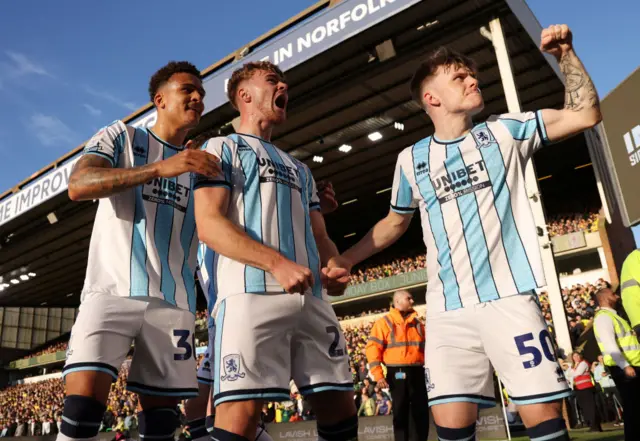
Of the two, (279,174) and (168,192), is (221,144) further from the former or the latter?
(168,192)

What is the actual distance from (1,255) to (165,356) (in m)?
31.6

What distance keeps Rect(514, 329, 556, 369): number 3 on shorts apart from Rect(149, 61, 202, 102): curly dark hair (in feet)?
7.66

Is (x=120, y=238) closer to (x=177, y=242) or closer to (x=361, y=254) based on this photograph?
(x=177, y=242)

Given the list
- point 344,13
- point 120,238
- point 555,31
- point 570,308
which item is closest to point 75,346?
point 120,238

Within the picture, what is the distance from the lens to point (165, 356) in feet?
8.30

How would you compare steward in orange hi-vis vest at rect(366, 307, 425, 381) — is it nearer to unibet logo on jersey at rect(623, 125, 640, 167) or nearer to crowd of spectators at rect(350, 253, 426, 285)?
unibet logo on jersey at rect(623, 125, 640, 167)

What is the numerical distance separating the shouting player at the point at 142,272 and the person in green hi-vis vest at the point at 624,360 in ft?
12.3

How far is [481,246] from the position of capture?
2.31 m

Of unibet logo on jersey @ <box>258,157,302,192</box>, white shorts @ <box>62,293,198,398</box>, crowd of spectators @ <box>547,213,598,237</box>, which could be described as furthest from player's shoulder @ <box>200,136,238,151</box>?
crowd of spectators @ <box>547,213,598,237</box>

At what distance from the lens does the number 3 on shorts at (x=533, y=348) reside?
202 cm

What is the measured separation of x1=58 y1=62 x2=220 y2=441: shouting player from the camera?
233 cm

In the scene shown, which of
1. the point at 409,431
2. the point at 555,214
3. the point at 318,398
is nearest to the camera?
the point at 318,398

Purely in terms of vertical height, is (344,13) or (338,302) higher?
(344,13)

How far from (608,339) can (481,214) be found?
3.25m
